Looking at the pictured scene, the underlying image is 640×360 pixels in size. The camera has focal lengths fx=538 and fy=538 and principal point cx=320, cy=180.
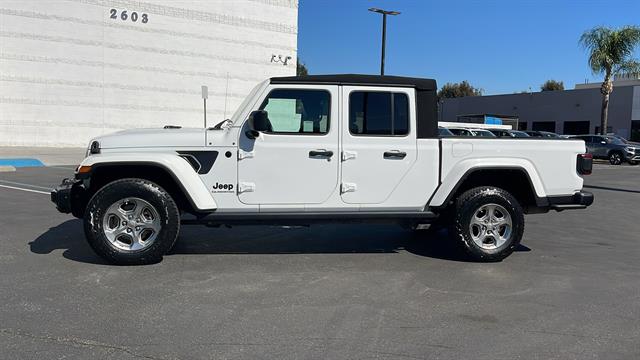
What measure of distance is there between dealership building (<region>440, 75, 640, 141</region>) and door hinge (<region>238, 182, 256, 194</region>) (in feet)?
124

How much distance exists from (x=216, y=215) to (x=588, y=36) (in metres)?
36.6

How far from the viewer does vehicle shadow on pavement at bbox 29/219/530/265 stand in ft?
21.1

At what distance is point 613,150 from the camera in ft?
93.8

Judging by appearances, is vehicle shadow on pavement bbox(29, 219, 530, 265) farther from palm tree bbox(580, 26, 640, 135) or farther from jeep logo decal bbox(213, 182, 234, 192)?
palm tree bbox(580, 26, 640, 135)

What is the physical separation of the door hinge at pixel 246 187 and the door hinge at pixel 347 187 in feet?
3.12

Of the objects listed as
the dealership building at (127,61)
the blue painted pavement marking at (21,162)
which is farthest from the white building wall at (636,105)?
the blue painted pavement marking at (21,162)

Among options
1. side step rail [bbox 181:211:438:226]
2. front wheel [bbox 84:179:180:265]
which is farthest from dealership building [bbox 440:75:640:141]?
front wheel [bbox 84:179:180:265]

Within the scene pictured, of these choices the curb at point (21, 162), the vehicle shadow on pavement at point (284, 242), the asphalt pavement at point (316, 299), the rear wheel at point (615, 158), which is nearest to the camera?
the asphalt pavement at point (316, 299)

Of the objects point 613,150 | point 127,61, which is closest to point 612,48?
point 613,150

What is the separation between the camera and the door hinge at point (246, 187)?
5713 mm

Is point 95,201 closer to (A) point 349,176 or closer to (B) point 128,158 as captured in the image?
(B) point 128,158

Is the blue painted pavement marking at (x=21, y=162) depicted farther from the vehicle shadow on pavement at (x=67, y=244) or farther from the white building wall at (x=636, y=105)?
the white building wall at (x=636, y=105)

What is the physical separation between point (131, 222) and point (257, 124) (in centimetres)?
168

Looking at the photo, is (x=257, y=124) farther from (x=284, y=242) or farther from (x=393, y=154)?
(x=284, y=242)
